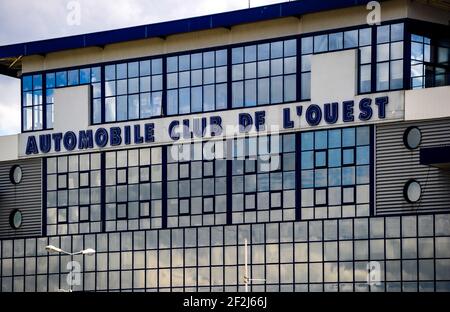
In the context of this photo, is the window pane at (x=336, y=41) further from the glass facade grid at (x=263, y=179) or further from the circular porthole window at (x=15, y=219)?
the circular porthole window at (x=15, y=219)

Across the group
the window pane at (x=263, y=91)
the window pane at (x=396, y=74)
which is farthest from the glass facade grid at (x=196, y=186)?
the window pane at (x=396, y=74)

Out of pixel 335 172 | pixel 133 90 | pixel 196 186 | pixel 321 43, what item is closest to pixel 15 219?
pixel 133 90

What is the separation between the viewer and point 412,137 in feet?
253

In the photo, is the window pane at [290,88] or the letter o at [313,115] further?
the window pane at [290,88]

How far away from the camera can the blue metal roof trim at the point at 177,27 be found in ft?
265

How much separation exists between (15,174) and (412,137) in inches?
1168

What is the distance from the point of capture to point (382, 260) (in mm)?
77438

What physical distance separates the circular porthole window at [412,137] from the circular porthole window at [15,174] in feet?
94.3

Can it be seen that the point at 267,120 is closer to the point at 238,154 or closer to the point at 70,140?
the point at 238,154

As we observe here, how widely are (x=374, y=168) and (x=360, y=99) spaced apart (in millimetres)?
4052
